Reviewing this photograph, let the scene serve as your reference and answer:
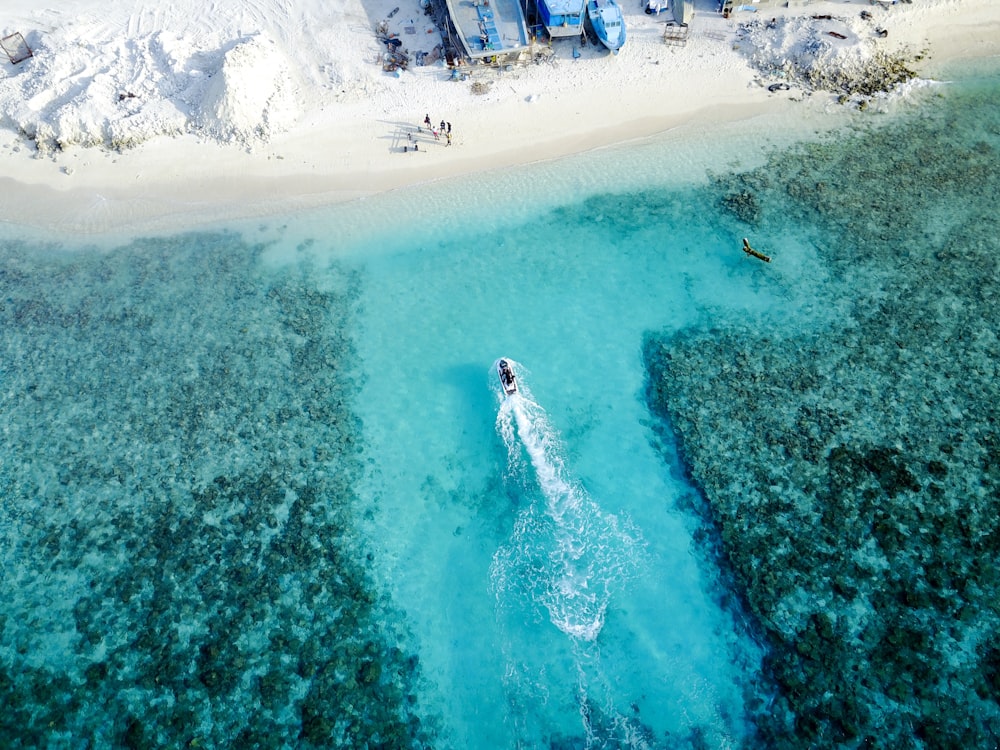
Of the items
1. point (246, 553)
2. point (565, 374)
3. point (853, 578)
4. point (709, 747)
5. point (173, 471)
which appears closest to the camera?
point (709, 747)

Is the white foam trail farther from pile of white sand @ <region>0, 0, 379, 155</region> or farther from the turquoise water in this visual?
pile of white sand @ <region>0, 0, 379, 155</region>

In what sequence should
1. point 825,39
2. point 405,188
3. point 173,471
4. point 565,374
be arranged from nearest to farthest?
point 173,471 < point 565,374 < point 405,188 < point 825,39

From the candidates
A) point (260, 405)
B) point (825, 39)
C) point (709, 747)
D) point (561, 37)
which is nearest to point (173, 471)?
point (260, 405)

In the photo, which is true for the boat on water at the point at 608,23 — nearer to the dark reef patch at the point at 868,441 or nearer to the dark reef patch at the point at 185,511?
the dark reef patch at the point at 868,441

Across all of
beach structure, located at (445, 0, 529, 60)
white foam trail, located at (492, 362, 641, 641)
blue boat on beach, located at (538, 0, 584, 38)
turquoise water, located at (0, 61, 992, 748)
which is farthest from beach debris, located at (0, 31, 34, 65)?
white foam trail, located at (492, 362, 641, 641)

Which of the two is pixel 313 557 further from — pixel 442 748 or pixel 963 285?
pixel 963 285

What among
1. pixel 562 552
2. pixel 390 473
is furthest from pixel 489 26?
pixel 562 552
